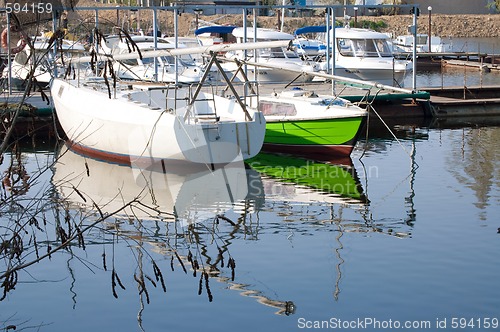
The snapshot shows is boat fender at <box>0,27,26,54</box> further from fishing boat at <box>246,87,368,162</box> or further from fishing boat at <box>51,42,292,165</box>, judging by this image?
fishing boat at <box>246,87,368,162</box>

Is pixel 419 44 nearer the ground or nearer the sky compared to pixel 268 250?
nearer the ground

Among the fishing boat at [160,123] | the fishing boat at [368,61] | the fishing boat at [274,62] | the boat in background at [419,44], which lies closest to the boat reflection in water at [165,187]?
the fishing boat at [160,123]

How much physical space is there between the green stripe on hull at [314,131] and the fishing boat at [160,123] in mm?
1797

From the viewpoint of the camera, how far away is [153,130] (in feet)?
70.3

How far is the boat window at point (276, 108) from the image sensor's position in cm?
2448

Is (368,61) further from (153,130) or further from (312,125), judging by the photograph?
(153,130)

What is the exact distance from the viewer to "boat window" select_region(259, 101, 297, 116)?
24.5m

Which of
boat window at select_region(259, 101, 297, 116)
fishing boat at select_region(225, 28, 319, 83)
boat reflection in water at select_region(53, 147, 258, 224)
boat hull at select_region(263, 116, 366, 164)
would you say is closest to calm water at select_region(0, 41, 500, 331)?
boat reflection in water at select_region(53, 147, 258, 224)

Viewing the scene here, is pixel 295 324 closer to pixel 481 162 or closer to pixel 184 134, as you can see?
pixel 184 134

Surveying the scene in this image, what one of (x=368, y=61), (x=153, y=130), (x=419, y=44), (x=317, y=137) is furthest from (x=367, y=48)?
(x=419, y=44)

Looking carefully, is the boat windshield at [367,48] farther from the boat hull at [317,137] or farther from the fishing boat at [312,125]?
the boat hull at [317,137]

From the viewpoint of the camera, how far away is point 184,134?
2095cm

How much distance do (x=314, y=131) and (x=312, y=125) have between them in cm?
15

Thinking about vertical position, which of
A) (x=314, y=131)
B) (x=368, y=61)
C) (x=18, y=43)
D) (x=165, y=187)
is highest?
(x=18, y=43)
